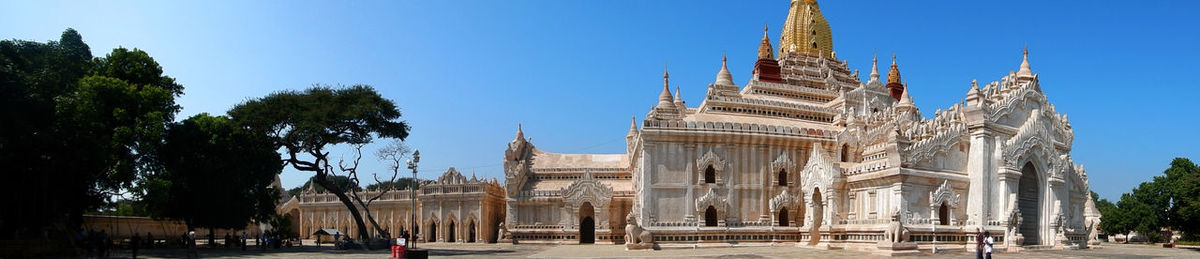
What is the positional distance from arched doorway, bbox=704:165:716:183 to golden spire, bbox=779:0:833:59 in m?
22.4

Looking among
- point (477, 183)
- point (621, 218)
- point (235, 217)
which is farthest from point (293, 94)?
point (621, 218)

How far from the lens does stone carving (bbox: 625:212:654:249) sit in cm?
3953

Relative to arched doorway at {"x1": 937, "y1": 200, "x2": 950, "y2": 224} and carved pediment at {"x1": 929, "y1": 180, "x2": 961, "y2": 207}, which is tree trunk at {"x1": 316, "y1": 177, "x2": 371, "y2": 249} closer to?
carved pediment at {"x1": 929, "y1": 180, "x2": 961, "y2": 207}

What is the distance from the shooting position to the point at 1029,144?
126 feet

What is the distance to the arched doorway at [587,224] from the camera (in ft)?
158

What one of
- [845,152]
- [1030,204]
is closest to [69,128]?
[845,152]

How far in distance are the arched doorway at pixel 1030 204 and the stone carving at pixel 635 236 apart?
16.1 m

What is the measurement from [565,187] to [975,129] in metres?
21.5

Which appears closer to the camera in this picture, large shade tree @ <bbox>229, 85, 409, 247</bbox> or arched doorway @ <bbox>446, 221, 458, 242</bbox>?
large shade tree @ <bbox>229, 85, 409, 247</bbox>

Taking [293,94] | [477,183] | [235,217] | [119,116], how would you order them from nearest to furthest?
[119,116] → [235,217] → [293,94] → [477,183]

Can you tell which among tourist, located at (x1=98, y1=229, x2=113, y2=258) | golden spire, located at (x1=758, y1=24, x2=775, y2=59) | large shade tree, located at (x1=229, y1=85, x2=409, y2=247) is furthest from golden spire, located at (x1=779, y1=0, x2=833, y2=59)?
tourist, located at (x1=98, y1=229, x2=113, y2=258)

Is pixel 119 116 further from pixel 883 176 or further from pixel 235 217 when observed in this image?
pixel 883 176

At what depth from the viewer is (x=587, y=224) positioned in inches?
1941

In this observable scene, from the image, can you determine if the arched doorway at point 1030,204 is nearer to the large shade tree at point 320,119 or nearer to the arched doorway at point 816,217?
the arched doorway at point 816,217
